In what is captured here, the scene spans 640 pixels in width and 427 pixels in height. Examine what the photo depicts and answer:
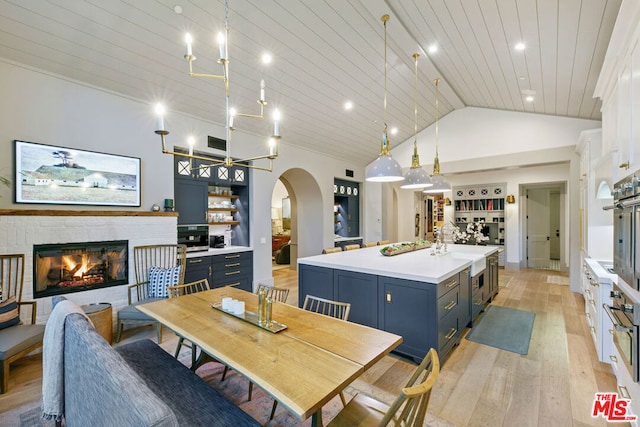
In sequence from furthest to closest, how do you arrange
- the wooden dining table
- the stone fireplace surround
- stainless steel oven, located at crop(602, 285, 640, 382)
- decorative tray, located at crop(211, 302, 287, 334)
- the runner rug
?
the runner rug < the stone fireplace surround < decorative tray, located at crop(211, 302, 287, 334) < stainless steel oven, located at crop(602, 285, 640, 382) < the wooden dining table

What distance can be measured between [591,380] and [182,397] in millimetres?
3298

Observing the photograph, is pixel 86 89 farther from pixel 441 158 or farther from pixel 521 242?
pixel 521 242

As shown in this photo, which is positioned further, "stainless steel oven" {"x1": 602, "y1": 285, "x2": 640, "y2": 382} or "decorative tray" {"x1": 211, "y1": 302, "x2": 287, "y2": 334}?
"decorative tray" {"x1": 211, "y1": 302, "x2": 287, "y2": 334}

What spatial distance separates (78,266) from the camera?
3.23 m

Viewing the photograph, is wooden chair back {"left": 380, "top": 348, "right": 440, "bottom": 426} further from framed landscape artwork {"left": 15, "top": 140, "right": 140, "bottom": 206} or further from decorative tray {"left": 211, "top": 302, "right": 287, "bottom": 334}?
framed landscape artwork {"left": 15, "top": 140, "right": 140, "bottom": 206}

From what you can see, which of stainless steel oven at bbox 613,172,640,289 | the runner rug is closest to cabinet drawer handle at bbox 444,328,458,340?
the runner rug

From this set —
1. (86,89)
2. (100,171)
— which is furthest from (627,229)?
(86,89)

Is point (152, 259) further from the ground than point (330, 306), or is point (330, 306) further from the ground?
point (152, 259)

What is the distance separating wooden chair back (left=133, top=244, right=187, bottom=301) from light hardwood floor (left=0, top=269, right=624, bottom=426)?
1.95ft

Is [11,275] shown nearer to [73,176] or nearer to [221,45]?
[73,176]

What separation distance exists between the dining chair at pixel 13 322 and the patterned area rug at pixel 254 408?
0.41 m

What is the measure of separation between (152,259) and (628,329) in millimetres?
4550

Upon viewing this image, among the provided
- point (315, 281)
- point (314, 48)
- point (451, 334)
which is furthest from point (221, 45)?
point (451, 334)

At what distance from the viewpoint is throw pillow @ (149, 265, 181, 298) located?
3504 mm
